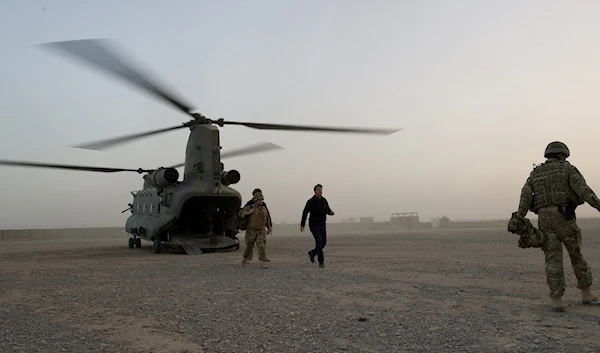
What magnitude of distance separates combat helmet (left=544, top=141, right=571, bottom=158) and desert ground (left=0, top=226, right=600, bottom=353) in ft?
6.00

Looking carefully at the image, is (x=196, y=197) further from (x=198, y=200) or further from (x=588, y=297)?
(x=588, y=297)

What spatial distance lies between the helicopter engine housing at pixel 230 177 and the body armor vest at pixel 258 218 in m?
5.08

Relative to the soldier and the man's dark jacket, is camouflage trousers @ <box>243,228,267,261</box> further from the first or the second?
the soldier

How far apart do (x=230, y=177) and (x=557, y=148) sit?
1078 centimetres

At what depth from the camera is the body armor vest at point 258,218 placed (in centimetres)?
981

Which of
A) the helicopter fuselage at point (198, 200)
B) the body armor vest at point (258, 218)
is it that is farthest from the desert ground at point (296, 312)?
the helicopter fuselage at point (198, 200)

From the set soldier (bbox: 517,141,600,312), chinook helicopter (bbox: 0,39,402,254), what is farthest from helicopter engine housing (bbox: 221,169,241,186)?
soldier (bbox: 517,141,600,312)

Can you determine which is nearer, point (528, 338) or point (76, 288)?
point (528, 338)

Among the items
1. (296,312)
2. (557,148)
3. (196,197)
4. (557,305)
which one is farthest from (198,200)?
(557,305)

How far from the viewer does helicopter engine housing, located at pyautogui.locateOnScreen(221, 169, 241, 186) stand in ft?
48.5

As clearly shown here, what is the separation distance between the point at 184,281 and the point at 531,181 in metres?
5.53

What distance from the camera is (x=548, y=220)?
5355 mm

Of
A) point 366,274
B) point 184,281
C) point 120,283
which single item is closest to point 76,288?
point 120,283

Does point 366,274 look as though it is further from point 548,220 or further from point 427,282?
point 548,220
